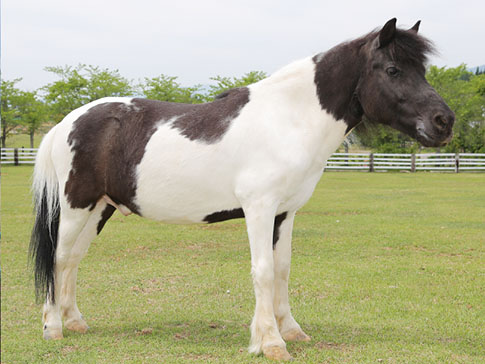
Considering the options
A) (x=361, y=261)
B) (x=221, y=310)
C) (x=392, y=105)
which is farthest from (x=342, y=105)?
(x=361, y=261)

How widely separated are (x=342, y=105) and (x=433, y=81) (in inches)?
1669

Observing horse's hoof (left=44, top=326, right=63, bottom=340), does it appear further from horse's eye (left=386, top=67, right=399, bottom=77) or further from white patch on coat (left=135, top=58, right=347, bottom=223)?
horse's eye (left=386, top=67, right=399, bottom=77)

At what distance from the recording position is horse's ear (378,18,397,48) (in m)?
3.80

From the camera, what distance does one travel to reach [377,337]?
4543 millimetres

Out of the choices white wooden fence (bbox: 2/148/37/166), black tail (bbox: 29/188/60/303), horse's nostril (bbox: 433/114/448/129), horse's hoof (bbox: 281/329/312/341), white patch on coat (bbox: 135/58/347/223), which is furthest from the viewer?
white wooden fence (bbox: 2/148/37/166)

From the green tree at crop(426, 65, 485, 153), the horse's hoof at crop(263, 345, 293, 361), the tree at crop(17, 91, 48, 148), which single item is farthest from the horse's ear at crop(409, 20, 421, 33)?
the tree at crop(17, 91, 48, 148)

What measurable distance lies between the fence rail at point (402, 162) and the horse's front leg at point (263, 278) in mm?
29018

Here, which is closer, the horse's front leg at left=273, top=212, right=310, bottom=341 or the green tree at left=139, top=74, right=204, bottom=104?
the horse's front leg at left=273, top=212, right=310, bottom=341

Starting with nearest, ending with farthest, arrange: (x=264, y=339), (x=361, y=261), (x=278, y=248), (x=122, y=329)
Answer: (x=264, y=339) < (x=278, y=248) < (x=122, y=329) < (x=361, y=261)

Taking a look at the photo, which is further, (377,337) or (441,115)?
(377,337)

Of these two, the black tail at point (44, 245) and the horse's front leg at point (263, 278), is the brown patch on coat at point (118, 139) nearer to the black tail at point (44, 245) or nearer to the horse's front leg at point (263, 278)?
the black tail at point (44, 245)

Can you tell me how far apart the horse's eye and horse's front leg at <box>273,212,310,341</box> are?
1391 millimetres

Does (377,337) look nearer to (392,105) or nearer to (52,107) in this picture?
(392,105)

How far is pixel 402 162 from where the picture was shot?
109ft
